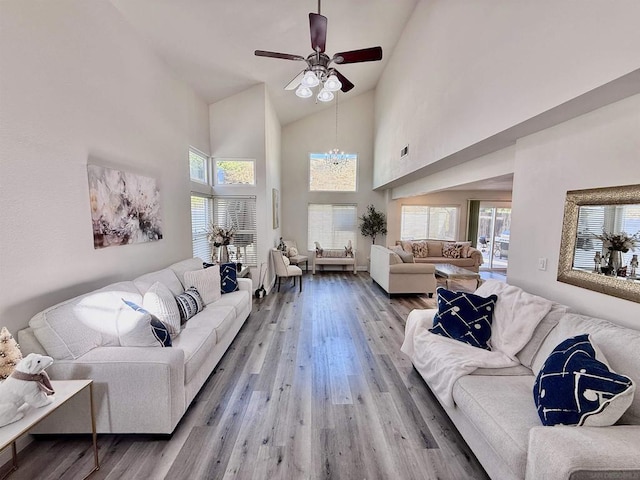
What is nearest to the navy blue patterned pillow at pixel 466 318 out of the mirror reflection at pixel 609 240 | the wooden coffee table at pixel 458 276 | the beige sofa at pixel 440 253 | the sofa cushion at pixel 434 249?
the mirror reflection at pixel 609 240

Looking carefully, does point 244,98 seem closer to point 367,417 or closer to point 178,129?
point 178,129

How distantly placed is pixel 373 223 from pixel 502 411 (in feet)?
20.0

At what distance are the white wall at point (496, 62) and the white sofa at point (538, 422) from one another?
4.85 ft

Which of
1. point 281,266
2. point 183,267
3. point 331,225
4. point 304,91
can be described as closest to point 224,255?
point 183,267

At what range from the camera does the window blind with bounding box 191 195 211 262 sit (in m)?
4.46

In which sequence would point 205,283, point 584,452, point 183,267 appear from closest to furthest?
point 584,452, point 205,283, point 183,267

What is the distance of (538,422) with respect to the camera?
4.74 feet

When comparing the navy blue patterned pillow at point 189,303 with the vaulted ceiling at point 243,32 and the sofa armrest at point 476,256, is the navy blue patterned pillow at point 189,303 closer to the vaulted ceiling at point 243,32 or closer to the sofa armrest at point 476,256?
the vaulted ceiling at point 243,32

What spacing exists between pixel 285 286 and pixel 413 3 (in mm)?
5400

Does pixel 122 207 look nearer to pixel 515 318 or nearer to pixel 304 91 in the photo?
pixel 304 91

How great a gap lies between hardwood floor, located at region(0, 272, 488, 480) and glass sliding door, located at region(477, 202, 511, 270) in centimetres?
615

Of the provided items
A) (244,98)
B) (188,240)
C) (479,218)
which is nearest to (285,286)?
(188,240)

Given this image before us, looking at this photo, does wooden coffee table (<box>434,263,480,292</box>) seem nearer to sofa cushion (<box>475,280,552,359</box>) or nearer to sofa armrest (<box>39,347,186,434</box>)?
sofa cushion (<box>475,280,552,359</box>)

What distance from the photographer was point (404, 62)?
479 centimetres
